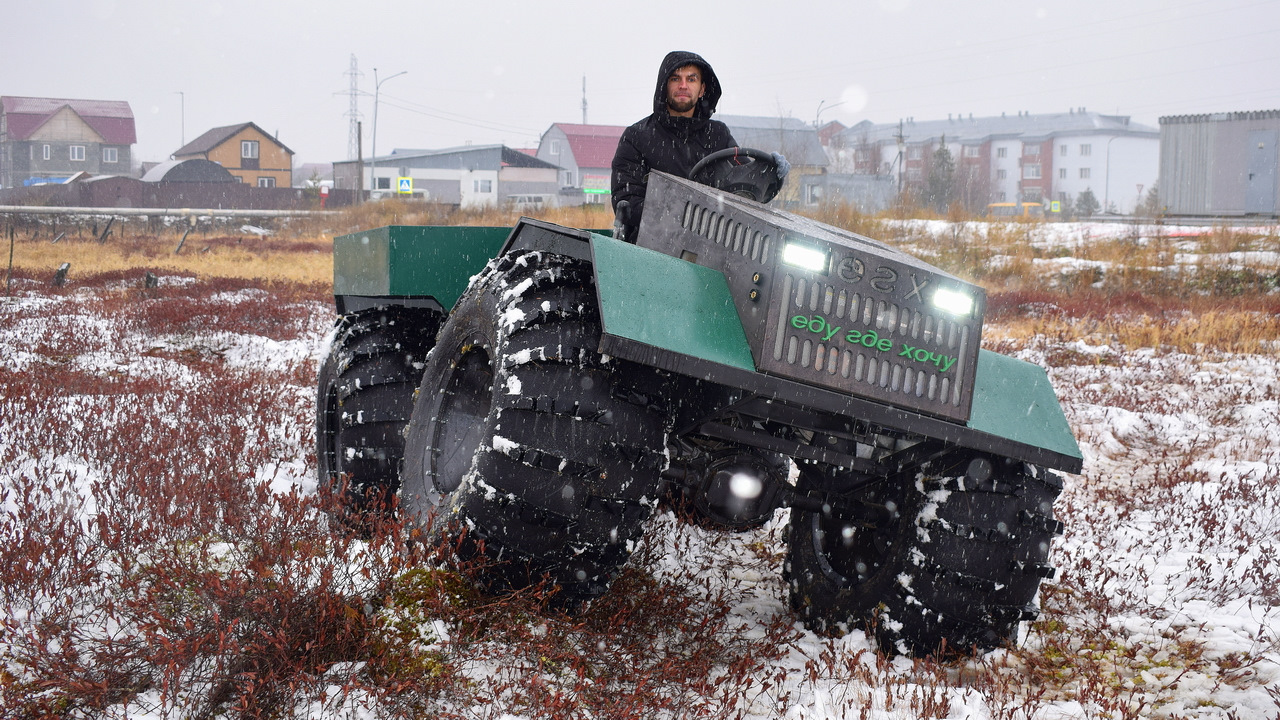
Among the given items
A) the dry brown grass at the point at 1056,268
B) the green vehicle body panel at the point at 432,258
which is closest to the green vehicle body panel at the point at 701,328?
the green vehicle body panel at the point at 432,258

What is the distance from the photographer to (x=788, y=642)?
11.2 feet

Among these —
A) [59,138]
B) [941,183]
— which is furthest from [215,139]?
[941,183]

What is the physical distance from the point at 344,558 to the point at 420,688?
2.04 ft

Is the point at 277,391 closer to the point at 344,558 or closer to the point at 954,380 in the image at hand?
the point at 344,558

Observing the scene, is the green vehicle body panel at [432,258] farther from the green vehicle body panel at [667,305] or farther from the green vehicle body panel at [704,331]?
the green vehicle body panel at [667,305]

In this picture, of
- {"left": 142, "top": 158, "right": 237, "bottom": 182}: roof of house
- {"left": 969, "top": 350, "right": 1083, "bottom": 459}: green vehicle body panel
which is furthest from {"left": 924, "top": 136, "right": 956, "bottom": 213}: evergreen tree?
{"left": 969, "top": 350, "right": 1083, "bottom": 459}: green vehicle body panel

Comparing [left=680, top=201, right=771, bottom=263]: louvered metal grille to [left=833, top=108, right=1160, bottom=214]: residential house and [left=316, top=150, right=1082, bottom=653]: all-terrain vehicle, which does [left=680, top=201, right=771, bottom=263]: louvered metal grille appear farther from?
[left=833, top=108, right=1160, bottom=214]: residential house

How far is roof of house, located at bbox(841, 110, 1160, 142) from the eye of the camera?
83000mm

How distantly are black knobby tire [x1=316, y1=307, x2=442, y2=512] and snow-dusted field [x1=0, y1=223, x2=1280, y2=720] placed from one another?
1.46ft

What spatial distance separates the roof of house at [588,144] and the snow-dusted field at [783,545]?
6063 centimetres

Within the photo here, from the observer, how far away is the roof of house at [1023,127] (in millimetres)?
83000

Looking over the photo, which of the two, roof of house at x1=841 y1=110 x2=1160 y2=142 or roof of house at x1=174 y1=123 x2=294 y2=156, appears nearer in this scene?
roof of house at x1=174 y1=123 x2=294 y2=156

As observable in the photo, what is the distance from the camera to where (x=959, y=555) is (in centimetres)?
311

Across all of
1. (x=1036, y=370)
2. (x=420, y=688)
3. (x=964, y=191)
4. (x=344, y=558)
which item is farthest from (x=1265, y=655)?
(x=964, y=191)
